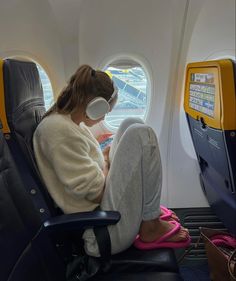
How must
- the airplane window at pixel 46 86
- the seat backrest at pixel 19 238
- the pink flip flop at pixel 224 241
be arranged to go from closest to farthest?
the seat backrest at pixel 19 238 → the pink flip flop at pixel 224 241 → the airplane window at pixel 46 86

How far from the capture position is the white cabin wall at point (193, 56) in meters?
2.21

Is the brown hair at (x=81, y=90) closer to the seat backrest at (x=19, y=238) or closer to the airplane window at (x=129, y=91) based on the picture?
the seat backrest at (x=19, y=238)

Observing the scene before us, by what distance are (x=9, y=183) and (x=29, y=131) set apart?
1.26ft

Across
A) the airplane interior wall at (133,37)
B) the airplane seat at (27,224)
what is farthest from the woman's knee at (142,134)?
the airplane interior wall at (133,37)

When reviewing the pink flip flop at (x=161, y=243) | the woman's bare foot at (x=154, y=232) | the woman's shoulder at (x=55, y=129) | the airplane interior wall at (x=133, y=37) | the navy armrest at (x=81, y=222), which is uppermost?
the airplane interior wall at (x=133, y=37)

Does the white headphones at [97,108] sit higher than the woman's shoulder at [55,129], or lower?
higher

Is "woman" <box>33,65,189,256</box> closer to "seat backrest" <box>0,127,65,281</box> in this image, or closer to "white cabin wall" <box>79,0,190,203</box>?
"seat backrest" <box>0,127,65,281</box>

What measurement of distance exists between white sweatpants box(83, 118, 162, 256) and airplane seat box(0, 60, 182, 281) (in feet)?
0.29

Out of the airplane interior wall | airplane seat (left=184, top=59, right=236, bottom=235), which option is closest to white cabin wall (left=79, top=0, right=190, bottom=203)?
the airplane interior wall

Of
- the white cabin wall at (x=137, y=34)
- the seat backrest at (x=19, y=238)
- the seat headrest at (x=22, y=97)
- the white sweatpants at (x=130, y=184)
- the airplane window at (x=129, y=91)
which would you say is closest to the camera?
the seat backrest at (x=19, y=238)

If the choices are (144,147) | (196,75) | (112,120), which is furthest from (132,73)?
(144,147)

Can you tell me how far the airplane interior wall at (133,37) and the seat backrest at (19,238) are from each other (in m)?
1.36

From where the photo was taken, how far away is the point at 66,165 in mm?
1271

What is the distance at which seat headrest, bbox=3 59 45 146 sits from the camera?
1.13 metres
